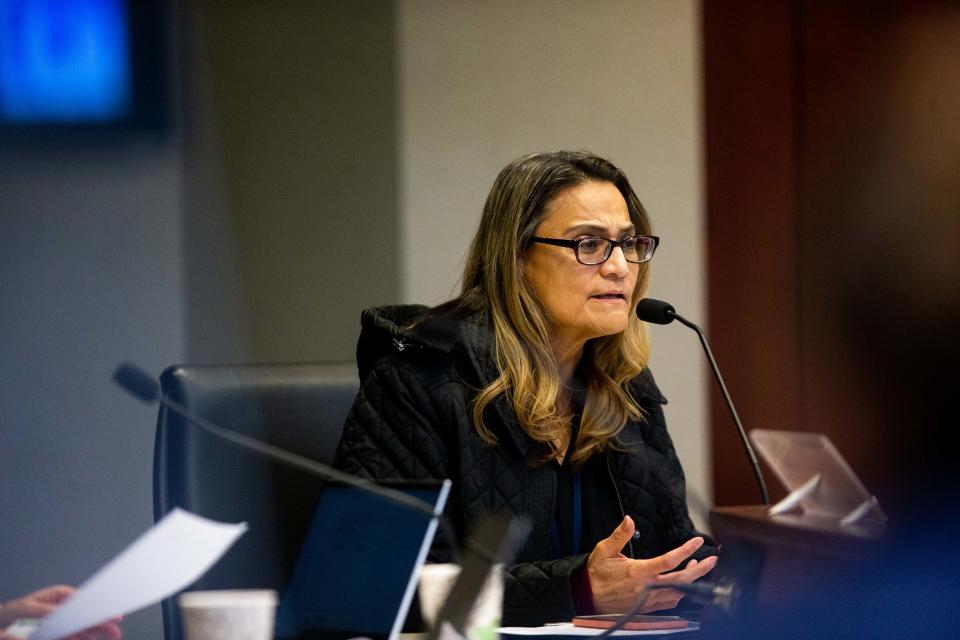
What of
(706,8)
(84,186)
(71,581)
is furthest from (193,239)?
(706,8)

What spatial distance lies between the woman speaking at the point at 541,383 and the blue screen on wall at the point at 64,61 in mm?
1317

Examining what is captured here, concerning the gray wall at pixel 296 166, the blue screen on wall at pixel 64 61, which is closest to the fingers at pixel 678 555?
the gray wall at pixel 296 166

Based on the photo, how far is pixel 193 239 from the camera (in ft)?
9.34

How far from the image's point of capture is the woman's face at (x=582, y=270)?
192cm

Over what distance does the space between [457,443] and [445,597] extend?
829 mm

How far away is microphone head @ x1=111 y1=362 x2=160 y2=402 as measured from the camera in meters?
0.99

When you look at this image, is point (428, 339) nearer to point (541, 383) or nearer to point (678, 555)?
point (541, 383)

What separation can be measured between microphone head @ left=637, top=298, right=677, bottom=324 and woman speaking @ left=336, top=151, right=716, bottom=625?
0.07 m

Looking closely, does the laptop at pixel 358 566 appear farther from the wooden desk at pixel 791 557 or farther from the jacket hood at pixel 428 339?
the jacket hood at pixel 428 339

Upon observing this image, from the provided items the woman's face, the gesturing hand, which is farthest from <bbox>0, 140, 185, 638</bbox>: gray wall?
the gesturing hand

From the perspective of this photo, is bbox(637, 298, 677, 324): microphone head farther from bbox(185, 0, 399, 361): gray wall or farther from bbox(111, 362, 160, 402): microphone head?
bbox(185, 0, 399, 361): gray wall

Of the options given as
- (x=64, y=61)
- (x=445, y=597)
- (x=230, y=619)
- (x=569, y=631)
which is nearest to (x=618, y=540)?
(x=569, y=631)

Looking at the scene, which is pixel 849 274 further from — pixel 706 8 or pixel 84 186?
pixel 84 186

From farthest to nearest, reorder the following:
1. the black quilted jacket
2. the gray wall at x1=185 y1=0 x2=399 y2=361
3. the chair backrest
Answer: the gray wall at x1=185 y1=0 x2=399 y2=361 → the black quilted jacket → the chair backrest
